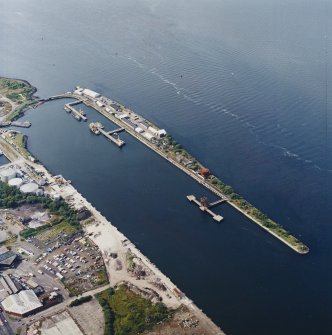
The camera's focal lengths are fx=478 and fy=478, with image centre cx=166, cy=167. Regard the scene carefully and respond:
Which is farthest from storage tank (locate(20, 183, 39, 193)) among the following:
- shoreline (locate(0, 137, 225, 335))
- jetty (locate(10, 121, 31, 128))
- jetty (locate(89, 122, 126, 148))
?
jetty (locate(10, 121, 31, 128))

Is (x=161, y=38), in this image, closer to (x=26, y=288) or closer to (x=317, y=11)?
(x=317, y=11)

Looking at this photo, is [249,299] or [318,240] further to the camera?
[318,240]

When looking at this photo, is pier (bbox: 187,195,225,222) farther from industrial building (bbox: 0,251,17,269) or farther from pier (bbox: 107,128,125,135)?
industrial building (bbox: 0,251,17,269)

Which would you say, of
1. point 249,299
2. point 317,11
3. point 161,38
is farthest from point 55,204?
point 317,11

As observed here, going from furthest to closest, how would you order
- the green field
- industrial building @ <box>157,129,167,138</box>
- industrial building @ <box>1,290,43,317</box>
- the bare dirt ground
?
industrial building @ <box>157,129,167,138</box>, industrial building @ <box>1,290,43,317</box>, the green field, the bare dirt ground

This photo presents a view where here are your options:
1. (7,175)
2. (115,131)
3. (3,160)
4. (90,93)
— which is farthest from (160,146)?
(90,93)

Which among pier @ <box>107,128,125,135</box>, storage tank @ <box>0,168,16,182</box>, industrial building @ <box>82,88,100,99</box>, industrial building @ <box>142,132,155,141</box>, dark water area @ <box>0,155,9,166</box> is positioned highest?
industrial building @ <box>142,132,155,141</box>
